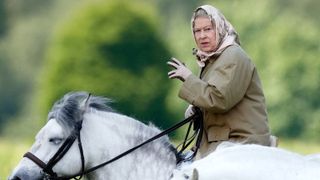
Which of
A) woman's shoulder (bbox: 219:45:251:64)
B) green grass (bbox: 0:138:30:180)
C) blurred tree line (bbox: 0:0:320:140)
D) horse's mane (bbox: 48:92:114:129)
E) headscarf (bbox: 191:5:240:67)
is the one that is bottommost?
blurred tree line (bbox: 0:0:320:140)

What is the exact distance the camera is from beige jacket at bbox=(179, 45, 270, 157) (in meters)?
8.62

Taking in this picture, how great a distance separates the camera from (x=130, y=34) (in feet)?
137

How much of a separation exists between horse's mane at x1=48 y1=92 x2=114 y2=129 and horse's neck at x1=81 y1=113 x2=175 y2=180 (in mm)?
110

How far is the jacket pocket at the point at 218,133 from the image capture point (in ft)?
28.8

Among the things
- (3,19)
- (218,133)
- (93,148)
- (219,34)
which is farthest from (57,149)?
(3,19)

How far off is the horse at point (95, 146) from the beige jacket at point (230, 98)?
15.4 inches

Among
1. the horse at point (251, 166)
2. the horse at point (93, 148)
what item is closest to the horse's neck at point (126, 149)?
the horse at point (93, 148)

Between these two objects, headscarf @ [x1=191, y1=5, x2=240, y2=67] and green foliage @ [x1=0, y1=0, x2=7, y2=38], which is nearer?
headscarf @ [x1=191, y1=5, x2=240, y2=67]

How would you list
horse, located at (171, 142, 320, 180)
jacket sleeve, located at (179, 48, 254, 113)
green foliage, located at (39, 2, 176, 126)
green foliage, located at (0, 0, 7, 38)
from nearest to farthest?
horse, located at (171, 142, 320, 180), jacket sleeve, located at (179, 48, 254, 113), green foliage, located at (39, 2, 176, 126), green foliage, located at (0, 0, 7, 38)

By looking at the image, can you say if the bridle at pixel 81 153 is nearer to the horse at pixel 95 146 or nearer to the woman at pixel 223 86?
the horse at pixel 95 146

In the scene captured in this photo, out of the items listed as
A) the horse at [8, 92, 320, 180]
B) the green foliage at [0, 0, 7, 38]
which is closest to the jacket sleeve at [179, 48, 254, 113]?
the horse at [8, 92, 320, 180]

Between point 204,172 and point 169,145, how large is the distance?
1.52 m

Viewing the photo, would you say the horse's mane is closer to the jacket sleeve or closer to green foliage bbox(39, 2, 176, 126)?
the jacket sleeve

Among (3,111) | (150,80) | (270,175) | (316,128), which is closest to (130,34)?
(150,80)
